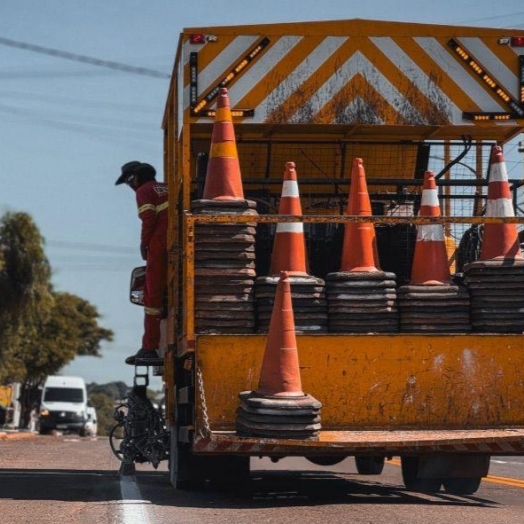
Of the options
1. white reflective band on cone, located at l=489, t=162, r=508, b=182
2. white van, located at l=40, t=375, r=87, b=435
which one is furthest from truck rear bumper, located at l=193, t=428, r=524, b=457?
white van, located at l=40, t=375, r=87, b=435

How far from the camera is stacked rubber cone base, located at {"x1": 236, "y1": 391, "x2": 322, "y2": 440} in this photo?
9.11m

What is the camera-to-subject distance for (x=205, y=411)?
9.41 metres

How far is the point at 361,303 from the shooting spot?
32.4 feet

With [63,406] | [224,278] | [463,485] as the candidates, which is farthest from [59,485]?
[63,406]

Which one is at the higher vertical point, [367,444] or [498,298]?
[498,298]

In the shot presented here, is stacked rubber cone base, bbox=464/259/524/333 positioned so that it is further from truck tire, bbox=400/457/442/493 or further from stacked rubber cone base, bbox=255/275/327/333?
truck tire, bbox=400/457/442/493

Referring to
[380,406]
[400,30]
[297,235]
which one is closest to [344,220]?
[297,235]

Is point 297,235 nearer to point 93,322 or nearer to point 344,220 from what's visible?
point 344,220

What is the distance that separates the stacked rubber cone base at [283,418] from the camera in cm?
911

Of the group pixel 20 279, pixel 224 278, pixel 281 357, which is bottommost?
pixel 281 357

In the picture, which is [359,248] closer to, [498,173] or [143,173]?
[498,173]

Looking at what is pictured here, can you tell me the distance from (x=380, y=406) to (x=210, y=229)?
179 centimetres

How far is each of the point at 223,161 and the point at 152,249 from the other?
1.97 metres

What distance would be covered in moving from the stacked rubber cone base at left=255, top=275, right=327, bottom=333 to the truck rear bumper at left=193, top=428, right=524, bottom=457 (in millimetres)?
816
